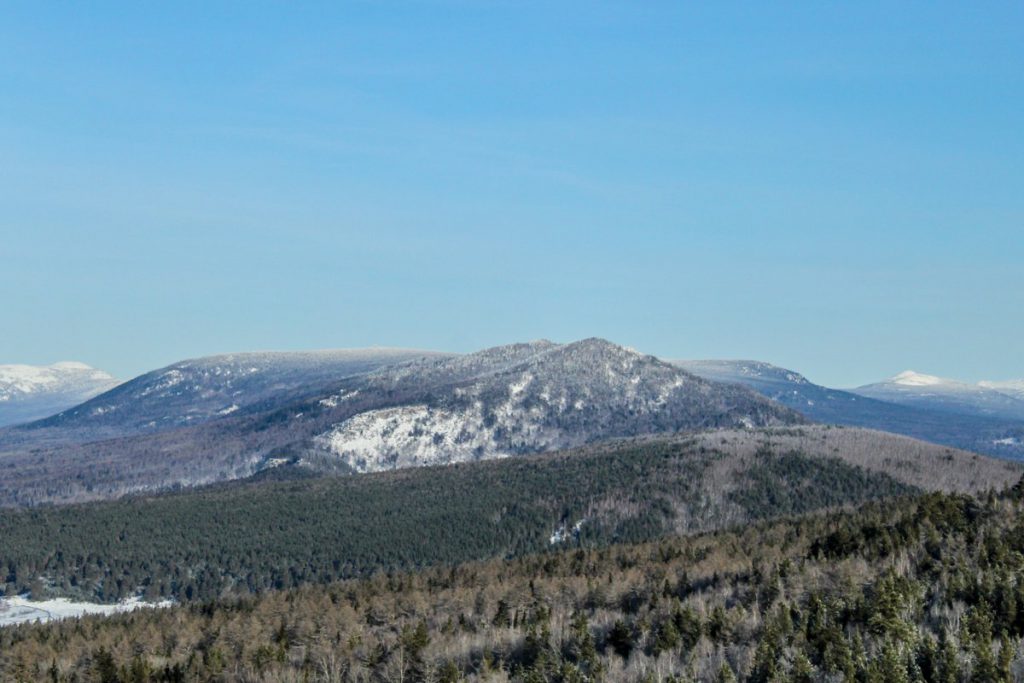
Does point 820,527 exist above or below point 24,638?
above

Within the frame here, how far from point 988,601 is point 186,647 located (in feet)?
216

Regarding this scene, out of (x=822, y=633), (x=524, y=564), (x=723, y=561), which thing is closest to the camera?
(x=822, y=633)

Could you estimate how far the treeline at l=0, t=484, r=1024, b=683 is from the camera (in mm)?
64375

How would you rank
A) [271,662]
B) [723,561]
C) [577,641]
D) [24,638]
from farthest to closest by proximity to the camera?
1. [24,638]
2. [723,561]
3. [271,662]
4. [577,641]

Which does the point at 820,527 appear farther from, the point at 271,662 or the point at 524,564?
the point at 271,662

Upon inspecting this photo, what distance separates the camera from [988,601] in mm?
68750

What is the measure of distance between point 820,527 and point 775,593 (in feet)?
156

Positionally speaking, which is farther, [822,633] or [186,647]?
[186,647]

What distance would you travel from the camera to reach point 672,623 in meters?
76.1

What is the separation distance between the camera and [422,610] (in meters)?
108

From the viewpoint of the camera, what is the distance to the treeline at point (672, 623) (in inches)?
2534

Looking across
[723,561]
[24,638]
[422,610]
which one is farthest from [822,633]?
[24,638]

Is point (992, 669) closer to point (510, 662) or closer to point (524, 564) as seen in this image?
point (510, 662)

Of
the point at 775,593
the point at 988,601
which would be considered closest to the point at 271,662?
the point at 775,593
